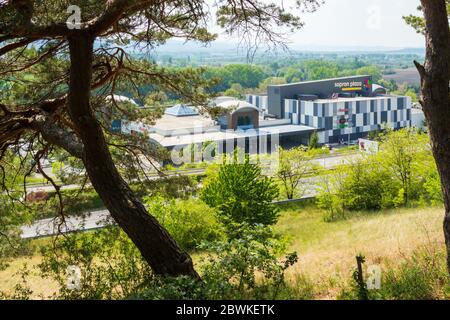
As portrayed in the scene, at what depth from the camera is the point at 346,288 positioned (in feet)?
18.1

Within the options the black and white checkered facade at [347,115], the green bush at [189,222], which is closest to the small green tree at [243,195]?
the green bush at [189,222]

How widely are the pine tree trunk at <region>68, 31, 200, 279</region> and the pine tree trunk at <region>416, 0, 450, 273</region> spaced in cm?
258

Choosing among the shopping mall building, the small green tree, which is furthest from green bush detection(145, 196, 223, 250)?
the shopping mall building

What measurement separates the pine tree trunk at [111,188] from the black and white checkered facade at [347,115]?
46688 millimetres

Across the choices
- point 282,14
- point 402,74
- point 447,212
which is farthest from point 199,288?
point 402,74

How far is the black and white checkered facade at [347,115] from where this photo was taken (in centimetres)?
5134

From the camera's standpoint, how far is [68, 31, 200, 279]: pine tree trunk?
5.25 metres

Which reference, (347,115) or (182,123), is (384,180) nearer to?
(182,123)

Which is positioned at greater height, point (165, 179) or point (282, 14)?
point (282, 14)

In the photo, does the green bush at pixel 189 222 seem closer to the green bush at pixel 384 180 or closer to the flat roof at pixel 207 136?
the green bush at pixel 384 180

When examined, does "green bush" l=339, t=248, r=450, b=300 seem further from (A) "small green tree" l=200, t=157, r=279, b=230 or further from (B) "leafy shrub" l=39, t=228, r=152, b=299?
(A) "small green tree" l=200, t=157, r=279, b=230

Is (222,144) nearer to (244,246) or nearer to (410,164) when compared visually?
(410,164)

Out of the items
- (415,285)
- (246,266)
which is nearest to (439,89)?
(415,285)

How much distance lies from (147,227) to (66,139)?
1.48 metres
